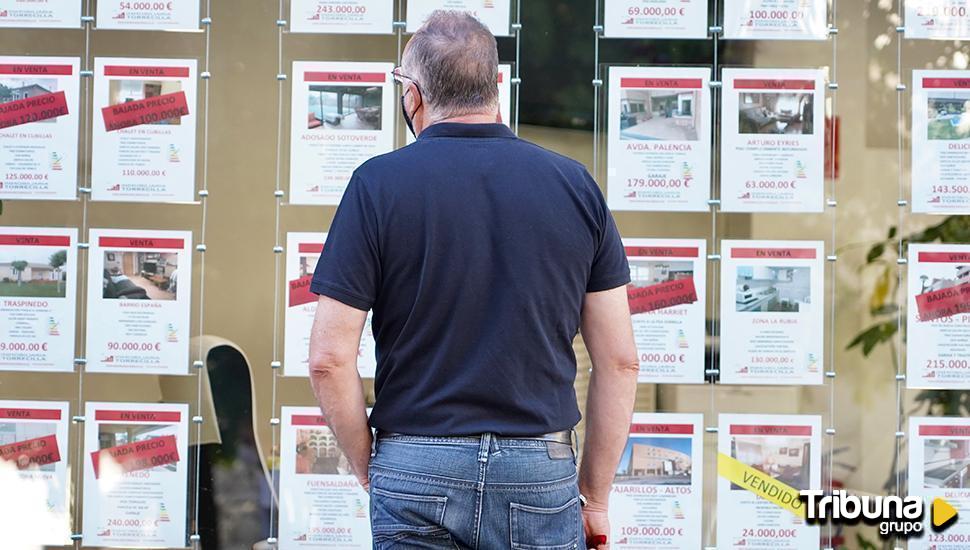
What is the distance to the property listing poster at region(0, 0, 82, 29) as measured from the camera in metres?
4.05

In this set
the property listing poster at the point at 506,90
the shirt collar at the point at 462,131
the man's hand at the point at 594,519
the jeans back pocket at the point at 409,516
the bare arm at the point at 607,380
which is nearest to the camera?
the jeans back pocket at the point at 409,516

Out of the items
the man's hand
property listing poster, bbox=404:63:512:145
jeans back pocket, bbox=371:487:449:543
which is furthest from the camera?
property listing poster, bbox=404:63:512:145

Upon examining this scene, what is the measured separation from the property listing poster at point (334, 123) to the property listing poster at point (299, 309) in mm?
164

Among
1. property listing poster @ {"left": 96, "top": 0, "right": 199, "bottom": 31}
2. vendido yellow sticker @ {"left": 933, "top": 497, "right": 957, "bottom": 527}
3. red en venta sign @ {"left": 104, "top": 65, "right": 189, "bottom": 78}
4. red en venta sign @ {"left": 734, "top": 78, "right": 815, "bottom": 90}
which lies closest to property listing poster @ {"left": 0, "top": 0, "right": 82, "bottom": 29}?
property listing poster @ {"left": 96, "top": 0, "right": 199, "bottom": 31}

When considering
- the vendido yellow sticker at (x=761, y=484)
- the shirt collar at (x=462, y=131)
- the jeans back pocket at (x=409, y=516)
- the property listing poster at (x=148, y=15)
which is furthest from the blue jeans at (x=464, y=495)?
the property listing poster at (x=148, y=15)

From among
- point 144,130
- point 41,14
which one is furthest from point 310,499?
point 41,14

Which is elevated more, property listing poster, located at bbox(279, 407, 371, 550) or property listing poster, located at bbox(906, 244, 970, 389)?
property listing poster, located at bbox(906, 244, 970, 389)

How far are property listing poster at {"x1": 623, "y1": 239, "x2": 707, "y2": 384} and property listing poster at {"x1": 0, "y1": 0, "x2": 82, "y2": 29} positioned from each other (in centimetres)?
212

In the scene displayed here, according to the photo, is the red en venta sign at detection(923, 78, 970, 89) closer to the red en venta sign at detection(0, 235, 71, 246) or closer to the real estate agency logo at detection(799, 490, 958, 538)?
the real estate agency logo at detection(799, 490, 958, 538)

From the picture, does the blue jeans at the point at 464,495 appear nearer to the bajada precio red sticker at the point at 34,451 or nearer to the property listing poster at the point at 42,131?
the bajada precio red sticker at the point at 34,451

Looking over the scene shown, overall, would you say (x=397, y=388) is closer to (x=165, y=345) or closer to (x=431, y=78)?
(x=431, y=78)

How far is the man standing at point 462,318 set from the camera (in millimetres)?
2250

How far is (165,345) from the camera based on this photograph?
401 centimetres

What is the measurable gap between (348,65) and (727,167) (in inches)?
53.9
